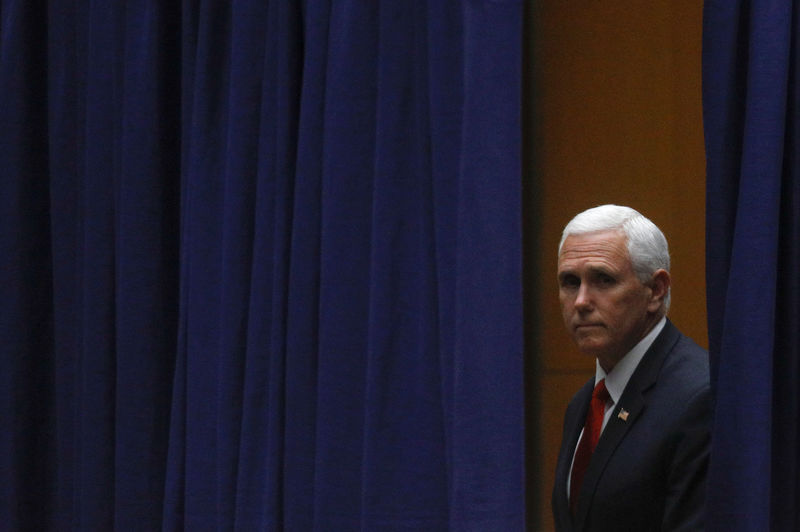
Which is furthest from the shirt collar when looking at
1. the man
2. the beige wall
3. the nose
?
the beige wall

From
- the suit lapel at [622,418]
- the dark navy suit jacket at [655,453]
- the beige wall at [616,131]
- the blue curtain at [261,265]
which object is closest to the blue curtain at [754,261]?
the dark navy suit jacket at [655,453]

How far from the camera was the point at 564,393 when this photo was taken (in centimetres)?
276

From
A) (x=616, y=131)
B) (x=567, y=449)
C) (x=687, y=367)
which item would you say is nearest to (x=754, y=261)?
(x=687, y=367)

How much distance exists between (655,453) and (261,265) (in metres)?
0.88

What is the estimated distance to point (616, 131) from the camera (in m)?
2.76

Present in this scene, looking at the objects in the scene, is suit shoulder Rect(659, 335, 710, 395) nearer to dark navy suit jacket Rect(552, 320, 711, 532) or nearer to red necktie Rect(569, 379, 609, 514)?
dark navy suit jacket Rect(552, 320, 711, 532)

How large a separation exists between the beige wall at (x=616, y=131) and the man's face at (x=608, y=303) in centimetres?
80

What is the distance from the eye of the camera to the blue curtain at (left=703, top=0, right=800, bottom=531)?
1.47m

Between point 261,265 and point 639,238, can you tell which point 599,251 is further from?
point 261,265

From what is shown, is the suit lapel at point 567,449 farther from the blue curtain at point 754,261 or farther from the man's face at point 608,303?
the blue curtain at point 754,261

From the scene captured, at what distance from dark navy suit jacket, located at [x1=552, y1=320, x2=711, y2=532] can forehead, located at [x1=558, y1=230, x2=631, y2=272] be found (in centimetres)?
16

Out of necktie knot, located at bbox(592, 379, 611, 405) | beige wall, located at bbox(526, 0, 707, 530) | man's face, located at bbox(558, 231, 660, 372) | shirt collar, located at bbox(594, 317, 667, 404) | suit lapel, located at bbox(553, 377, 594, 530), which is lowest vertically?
suit lapel, located at bbox(553, 377, 594, 530)

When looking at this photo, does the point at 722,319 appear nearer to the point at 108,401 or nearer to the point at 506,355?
the point at 506,355

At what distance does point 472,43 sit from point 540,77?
867mm
